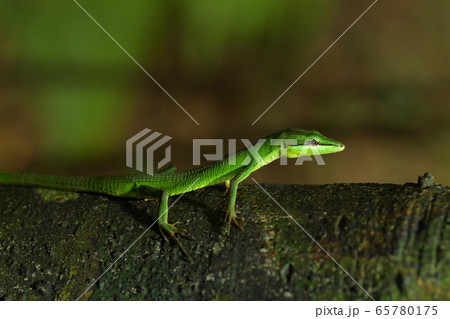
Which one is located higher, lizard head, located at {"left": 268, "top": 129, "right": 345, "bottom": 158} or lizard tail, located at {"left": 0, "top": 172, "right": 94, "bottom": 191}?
lizard head, located at {"left": 268, "top": 129, "right": 345, "bottom": 158}

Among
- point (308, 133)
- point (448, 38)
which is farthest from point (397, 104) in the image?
point (308, 133)

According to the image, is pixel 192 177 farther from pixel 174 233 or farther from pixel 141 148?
pixel 141 148

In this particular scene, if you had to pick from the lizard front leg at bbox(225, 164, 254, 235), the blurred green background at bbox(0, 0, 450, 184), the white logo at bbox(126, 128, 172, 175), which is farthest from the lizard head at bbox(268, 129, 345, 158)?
the white logo at bbox(126, 128, 172, 175)

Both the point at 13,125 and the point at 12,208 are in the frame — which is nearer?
the point at 12,208

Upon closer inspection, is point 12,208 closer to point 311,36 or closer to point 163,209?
point 163,209

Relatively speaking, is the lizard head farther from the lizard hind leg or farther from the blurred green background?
the blurred green background

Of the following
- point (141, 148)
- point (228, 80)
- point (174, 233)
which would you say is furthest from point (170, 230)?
point (141, 148)

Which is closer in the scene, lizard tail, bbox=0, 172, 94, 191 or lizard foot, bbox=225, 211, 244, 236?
lizard foot, bbox=225, 211, 244, 236
